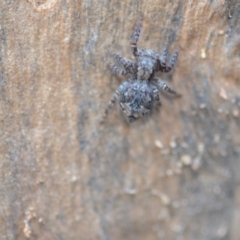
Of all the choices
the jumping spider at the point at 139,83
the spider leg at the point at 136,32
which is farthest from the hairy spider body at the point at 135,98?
the spider leg at the point at 136,32

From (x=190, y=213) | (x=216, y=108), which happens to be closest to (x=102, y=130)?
(x=216, y=108)

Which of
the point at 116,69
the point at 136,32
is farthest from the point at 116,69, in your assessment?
the point at 136,32

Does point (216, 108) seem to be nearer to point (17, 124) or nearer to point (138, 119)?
point (138, 119)

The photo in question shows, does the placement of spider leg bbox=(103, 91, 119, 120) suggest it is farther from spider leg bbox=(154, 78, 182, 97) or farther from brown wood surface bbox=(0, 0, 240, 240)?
spider leg bbox=(154, 78, 182, 97)

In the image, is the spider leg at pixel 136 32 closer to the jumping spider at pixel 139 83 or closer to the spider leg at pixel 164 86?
the jumping spider at pixel 139 83

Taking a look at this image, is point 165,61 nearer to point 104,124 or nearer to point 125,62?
point 125,62

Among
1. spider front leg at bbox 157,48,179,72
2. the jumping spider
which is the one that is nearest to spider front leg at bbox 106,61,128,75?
the jumping spider
